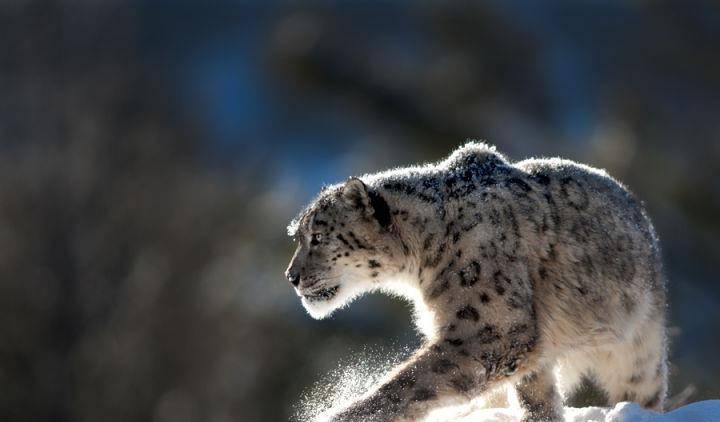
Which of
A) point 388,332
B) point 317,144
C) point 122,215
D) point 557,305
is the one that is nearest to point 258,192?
point 122,215

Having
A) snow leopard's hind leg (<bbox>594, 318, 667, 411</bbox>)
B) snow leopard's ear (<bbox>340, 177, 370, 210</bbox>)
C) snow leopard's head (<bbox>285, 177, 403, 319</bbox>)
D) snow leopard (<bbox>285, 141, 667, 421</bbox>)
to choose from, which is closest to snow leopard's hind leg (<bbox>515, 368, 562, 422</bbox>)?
snow leopard (<bbox>285, 141, 667, 421</bbox>)

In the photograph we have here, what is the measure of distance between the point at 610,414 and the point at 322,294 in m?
1.86

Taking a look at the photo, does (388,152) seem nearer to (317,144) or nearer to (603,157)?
(603,157)

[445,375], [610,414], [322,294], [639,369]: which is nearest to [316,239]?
[322,294]

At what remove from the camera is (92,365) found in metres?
20.0

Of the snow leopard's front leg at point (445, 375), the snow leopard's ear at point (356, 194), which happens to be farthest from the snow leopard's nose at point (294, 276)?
the snow leopard's front leg at point (445, 375)

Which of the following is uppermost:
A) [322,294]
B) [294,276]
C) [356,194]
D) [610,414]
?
[356,194]

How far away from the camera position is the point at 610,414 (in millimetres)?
7117

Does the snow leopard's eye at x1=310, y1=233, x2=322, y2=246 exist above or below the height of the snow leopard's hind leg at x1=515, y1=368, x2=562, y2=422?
above

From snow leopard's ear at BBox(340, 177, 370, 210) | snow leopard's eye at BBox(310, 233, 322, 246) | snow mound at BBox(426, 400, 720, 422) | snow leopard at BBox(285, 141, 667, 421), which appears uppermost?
snow leopard's ear at BBox(340, 177, 370, 210)

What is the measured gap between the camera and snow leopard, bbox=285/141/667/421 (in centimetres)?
673

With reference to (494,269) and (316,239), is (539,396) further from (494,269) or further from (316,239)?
(316,239)

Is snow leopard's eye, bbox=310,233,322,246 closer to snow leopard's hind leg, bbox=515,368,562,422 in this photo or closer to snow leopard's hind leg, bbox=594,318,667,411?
snow leopard's hind leg, bbox=515,368,562,422

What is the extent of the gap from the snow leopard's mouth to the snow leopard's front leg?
37.6 inches
